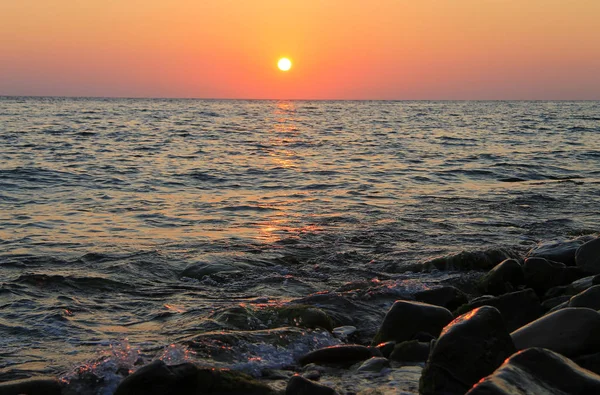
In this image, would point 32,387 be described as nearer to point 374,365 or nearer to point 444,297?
point 374,365

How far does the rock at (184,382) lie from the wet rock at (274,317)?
1.59m

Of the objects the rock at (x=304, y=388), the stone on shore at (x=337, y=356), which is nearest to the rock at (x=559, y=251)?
the stone on shore at (x=337, y=356)

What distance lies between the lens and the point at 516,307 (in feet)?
19.9

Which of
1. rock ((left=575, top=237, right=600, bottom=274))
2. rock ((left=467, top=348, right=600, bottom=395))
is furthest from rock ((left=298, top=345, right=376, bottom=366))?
rock ((left=575, top=237, right=600, bottom=274))

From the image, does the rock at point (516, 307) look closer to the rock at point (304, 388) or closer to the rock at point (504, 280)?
the rock at point (504, 280)

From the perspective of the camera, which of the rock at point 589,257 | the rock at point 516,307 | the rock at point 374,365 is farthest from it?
the rock at point 589,257

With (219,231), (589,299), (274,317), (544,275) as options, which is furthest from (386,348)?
(219,231)

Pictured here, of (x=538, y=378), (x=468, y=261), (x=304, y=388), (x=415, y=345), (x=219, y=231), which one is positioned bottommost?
(x=219, y=231)

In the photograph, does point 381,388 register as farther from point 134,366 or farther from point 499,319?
point 134,366

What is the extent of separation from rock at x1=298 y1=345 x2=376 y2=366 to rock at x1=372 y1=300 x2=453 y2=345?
1.43ft

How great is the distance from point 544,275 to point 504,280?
1.50 feet

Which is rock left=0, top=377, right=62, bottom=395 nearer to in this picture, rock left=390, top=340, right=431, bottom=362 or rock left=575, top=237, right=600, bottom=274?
rock left=390, top=340, right=431, bottom=362

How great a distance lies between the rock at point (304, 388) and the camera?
4238 mm

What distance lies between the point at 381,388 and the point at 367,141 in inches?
1044
